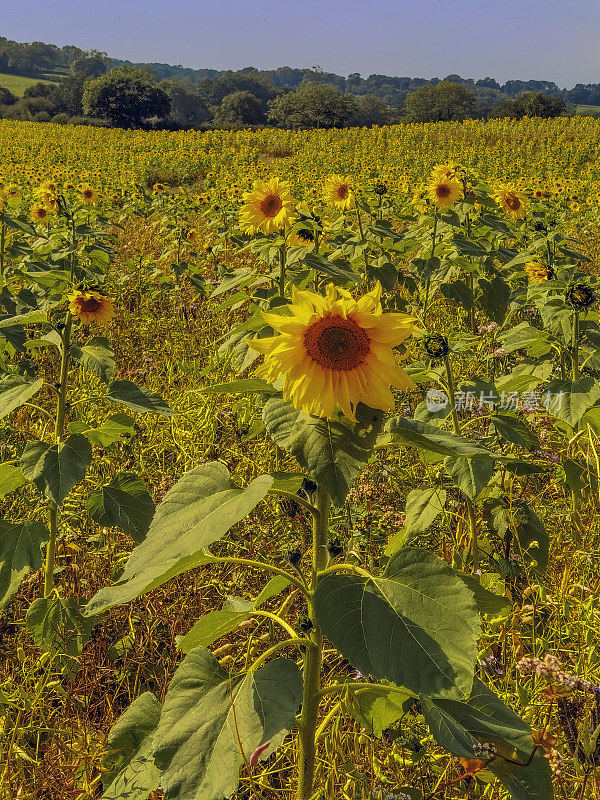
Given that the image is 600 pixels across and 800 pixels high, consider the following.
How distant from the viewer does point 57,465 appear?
67.5 inches

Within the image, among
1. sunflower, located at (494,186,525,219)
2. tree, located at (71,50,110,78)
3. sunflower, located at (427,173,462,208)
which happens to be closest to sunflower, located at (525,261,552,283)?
sunflower, located at (427,173,462,208)

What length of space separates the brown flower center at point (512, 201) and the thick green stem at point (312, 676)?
421cm

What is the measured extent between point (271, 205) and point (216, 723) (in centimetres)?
267

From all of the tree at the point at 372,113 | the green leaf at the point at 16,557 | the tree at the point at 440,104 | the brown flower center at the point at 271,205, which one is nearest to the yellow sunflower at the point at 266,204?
the brown flower center at the point at 271,205

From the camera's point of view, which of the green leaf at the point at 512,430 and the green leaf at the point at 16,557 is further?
the green leaf at the point at 512,430

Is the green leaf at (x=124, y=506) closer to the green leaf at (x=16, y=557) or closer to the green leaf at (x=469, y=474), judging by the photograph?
the green leaf at (x=16, y=557)

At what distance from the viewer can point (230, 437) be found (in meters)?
3.29

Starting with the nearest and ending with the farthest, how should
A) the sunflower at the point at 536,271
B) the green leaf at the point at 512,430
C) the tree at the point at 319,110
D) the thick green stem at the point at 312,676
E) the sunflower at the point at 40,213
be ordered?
the thick green stem at the point at 312,676, the green leaf at the point at 512,430, the sunflower at the point at 536,271, the sunflower at the point at 40,213, the tree at the point at 319,110

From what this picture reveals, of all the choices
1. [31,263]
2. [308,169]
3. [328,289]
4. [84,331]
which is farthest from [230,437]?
[308,169]

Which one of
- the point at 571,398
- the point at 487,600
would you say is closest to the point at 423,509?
the point at 487,600

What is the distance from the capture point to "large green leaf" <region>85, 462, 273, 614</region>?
0.84 meters

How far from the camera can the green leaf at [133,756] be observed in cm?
112

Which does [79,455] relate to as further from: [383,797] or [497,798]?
[497,798]

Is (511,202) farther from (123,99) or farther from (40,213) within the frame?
(123,99)
